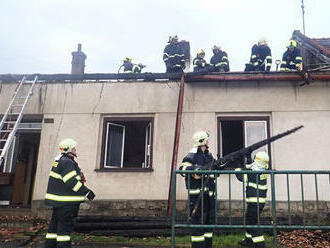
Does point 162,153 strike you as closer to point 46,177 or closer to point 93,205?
point 93,205

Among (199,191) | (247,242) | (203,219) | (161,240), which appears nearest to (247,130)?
(247,242)

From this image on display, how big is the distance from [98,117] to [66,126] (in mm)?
948

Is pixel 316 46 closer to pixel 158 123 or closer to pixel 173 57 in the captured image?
pixel 173 57

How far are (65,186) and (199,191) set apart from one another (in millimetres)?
2205

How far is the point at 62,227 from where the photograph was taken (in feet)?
17.6

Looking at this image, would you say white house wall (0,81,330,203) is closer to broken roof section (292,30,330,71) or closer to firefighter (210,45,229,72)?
broken roof section (292,30,330,71)

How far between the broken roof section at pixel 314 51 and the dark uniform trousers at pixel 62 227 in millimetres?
7090

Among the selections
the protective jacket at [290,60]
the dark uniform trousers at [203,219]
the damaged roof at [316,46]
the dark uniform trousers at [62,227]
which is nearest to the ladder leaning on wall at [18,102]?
the dark uniform trousers at [62,227]

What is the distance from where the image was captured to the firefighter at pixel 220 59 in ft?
34.4

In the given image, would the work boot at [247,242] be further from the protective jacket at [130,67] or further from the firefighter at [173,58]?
the protective jacket at [130,67]

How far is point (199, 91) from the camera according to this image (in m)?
9.41

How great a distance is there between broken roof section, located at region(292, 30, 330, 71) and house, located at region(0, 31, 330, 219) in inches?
8.5

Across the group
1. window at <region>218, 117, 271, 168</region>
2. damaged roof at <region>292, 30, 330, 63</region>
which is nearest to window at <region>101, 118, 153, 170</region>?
window at <region>218, 117, 271, 168</region>

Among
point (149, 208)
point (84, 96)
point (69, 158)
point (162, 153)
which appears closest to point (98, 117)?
point (84, 96)
